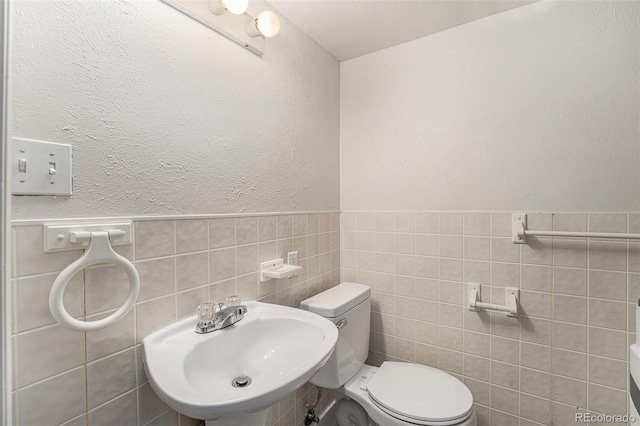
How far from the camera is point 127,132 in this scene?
814mm

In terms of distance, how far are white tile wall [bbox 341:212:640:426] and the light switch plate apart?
4.47 ft

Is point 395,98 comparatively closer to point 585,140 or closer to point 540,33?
point 540,33

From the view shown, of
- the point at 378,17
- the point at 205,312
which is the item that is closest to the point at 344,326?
the point at 205,312

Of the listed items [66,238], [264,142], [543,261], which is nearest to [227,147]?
[264,142]

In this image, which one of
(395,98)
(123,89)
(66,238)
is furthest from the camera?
(395,98)

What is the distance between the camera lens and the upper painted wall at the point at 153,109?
675mm

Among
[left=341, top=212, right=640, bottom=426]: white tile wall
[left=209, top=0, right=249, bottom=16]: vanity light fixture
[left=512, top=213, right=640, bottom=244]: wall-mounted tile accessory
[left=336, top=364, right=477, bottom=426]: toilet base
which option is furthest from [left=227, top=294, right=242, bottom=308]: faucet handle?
[left=512, top=213, right=640, bottom=244]: wall-mounted tile accessory

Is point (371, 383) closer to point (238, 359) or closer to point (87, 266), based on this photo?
point (238, 359)

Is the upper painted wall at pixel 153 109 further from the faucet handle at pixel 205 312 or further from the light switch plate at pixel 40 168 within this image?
the faucet handle at pixel 205 312

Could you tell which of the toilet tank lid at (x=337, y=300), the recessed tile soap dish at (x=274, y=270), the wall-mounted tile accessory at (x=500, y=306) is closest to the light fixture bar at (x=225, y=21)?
the recessed tile soap dish at (x=274, y=270)

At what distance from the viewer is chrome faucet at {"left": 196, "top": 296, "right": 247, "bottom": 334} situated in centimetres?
93

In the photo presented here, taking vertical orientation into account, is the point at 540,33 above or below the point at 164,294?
above

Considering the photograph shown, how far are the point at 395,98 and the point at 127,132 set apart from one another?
133cm

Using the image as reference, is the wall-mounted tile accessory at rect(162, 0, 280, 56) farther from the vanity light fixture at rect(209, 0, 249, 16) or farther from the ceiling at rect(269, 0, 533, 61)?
the ceiling at rect(269, 0, 533, 61)
